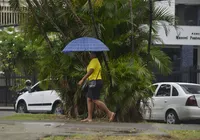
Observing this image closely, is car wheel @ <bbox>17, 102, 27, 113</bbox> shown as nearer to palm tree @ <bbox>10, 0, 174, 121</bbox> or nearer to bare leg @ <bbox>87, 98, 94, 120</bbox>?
palm tree @ <bbox>10, 0, 174, 121</bbox>

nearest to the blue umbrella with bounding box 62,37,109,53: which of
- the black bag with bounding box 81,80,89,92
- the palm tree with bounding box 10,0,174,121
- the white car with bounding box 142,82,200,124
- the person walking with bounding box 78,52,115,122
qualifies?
the person walking with bounding box 78,52,115,122

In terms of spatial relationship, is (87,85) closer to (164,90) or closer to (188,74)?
(164,90)

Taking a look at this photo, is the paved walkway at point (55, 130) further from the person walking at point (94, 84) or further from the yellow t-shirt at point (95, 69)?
the yellow t-shirt at point (95, 69)

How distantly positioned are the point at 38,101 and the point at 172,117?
622 cm

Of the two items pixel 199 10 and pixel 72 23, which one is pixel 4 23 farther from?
pixel 72 23

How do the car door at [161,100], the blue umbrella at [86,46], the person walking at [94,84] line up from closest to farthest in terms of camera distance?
1. the blue umbrella at [86,46]
2. the person walking at [94,84]
3. the car door at [161,100]

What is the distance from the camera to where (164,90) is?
51.1 ft

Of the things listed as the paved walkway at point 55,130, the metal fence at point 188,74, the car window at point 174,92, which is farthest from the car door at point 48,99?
the paved walkway at point 55,130

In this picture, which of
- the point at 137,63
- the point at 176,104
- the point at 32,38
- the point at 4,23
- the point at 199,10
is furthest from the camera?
the point at 4,23

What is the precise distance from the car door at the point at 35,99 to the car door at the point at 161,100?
5164 mm

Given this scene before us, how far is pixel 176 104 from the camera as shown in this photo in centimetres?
1468

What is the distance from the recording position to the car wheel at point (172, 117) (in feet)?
48.4

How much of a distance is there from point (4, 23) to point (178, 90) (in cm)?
1963

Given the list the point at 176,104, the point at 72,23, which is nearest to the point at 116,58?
the point at 72,23
